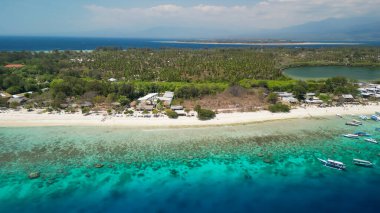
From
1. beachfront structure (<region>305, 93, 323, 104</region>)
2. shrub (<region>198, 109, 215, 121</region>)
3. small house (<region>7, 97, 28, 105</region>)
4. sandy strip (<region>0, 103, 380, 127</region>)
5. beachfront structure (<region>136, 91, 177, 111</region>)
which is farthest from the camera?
beachfront structure (<region>305, 93, 323, 104</region>)

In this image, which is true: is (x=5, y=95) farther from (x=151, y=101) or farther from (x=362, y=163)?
(x=362, y=163)

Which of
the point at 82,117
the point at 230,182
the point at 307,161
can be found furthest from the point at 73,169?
the point at 307,161

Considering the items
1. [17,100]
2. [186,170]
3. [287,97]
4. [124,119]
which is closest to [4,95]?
[17,100]

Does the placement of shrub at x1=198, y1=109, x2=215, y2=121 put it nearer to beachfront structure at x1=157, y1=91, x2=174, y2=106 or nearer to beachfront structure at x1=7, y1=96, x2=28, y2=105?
beachfront structure at x1=157, y1=91, x2=174, y2=106

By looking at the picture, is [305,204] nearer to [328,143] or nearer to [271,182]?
[271,182]

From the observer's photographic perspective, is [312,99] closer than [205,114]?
No

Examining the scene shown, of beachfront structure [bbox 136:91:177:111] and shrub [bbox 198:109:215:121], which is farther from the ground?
beachfront structure [bbox 136:91:177:111]

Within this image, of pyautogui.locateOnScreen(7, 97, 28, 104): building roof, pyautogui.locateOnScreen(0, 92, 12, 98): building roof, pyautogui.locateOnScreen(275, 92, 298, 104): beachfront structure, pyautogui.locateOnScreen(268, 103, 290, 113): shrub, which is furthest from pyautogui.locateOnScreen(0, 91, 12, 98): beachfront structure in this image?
pyautogui.locateOnScreen(275, 92, 298, 104): beachfront structure

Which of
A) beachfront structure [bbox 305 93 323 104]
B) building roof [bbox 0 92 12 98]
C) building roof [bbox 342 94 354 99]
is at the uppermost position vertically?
building roof [bbox 0 92 12 98]
